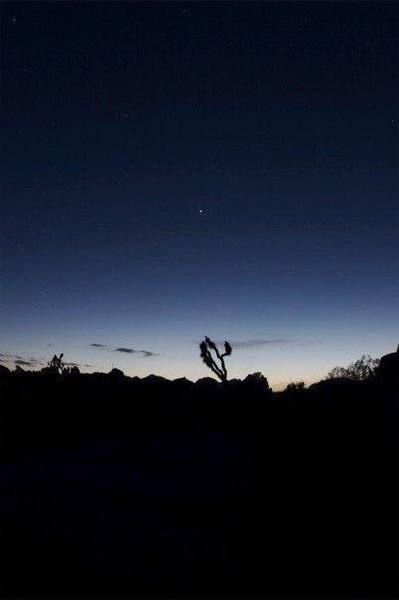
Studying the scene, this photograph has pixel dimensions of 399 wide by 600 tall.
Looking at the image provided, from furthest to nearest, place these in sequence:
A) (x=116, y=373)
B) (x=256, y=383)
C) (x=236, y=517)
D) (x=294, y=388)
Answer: (x=256, y=383) → (x=116, y=373) → (x=294, y=388) → (x=236, y=517)

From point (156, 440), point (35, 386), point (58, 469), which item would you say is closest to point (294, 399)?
point (58, 469)

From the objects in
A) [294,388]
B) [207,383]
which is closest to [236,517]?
[294,388]

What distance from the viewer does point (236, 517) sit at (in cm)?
705

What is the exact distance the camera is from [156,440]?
53.3ft

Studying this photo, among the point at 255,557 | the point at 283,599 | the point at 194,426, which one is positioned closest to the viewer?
the point at 283,599

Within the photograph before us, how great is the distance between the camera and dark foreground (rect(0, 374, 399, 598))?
16.4 ft

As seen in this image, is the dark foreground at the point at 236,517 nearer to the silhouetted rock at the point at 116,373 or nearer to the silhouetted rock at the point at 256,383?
the silhouetted rock at the point at 256,383

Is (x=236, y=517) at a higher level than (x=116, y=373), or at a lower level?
lower

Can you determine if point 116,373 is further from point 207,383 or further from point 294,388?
point 294,388

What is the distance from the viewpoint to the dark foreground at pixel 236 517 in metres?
5.00

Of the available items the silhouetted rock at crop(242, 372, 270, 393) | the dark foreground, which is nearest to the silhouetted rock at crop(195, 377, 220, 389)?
the silhouetted rock at crop(242, 372, 270, 393)

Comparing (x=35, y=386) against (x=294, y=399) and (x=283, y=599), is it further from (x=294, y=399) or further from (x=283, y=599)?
(x=283, y=599)

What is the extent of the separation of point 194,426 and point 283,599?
15735 millimetres

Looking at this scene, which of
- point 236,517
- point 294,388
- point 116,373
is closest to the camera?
point 236,517
